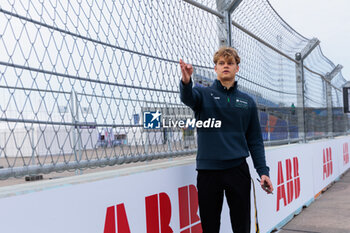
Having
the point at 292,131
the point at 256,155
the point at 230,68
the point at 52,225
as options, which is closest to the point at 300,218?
the point at 292,131

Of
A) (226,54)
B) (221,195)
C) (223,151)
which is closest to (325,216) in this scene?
(221,195)

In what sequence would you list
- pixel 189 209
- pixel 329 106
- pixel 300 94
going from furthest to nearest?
pixel 329 106
pixel 300 94
pixel 189 209

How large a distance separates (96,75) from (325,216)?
4.01m

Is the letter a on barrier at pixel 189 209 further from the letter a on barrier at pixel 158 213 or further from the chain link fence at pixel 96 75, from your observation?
the chain link fence at pixel 96 75

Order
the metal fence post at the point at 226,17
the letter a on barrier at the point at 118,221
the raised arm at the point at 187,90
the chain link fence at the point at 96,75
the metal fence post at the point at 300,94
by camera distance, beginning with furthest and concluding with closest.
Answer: the metal fence post at the point at 300,94
the metal fence post at the point at 226,17
the raised arm at the point at 187,90
the letter a on barrier at the point at 118,221
the chain link fence at the point at 96,75

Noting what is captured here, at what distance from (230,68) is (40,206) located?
4.48 ft

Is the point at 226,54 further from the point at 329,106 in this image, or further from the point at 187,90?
the point at 329,106

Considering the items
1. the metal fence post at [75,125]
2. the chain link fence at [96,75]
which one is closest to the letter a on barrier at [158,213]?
the chain link fence at [96,75]

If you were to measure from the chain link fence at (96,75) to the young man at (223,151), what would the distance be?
0.31 meters

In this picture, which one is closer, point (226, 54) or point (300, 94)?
point (226, 54)

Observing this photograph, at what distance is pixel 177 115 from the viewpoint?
8.91 ft

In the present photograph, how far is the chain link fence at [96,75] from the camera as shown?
5.66 ft

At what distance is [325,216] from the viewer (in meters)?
5.01

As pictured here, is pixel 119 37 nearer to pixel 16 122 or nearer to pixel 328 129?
pixel 16 122
